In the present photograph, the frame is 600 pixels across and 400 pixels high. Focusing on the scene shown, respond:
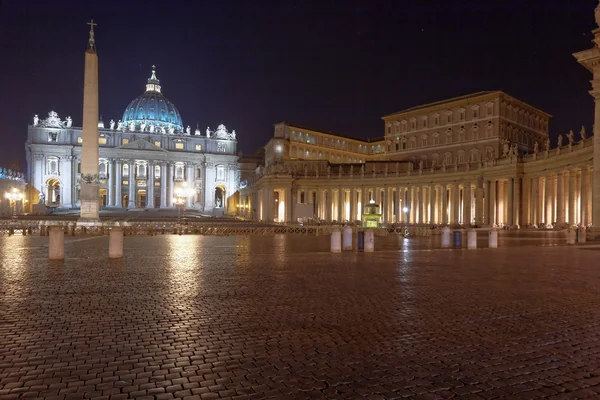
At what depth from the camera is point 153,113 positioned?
156125 millimetres

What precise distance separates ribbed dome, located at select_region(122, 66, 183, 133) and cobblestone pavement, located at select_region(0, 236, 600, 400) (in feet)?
470

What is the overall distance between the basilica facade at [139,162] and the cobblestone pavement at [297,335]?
382 ft

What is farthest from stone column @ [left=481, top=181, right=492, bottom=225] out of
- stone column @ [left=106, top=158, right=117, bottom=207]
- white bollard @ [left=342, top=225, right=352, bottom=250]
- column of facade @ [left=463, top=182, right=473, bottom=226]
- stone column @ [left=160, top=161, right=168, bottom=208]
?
stone column @ [left=106, top=158, right=117, bottom=207]

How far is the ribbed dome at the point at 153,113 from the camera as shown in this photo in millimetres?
153238

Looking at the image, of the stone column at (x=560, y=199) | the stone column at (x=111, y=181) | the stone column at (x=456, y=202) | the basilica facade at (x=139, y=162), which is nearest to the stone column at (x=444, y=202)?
the stone column at (x=456, y=202)

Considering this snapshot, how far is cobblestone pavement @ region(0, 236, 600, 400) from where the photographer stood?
536cm

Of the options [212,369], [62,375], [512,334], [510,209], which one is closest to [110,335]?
[62,375]

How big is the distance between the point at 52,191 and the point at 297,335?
139 metres

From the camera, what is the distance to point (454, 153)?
86.7 metres

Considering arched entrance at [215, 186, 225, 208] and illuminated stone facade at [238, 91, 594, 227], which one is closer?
illuminated stone facade at [238, 91, 594, 227]

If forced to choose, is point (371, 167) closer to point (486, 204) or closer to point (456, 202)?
point (456, 202)

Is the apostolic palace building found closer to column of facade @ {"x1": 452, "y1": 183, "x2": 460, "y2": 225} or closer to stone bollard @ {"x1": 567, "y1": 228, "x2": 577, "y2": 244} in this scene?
column of facade @ {"x1": 452, "y1": 183, "x2": 460, "y2": 225}

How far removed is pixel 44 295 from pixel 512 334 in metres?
9.57

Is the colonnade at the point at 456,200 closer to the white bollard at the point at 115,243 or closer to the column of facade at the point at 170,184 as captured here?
the white bollard at the point at 115,243
